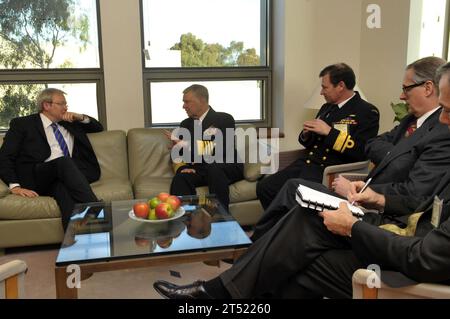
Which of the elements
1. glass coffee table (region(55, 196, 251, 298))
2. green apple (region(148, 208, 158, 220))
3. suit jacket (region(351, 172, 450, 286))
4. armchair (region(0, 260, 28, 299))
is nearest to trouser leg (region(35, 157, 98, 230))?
glass coffee table (region(55, 196, 251, 298))

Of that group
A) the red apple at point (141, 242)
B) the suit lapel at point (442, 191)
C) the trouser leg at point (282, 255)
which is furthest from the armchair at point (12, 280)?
the suit lapel at point (442, 191)

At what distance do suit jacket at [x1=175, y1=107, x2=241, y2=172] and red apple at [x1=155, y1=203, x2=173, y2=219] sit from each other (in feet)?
3.45

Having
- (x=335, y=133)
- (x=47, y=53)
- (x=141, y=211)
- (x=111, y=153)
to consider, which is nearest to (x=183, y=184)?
(x=111, y=153)

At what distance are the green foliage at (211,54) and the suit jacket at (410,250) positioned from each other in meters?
2.91

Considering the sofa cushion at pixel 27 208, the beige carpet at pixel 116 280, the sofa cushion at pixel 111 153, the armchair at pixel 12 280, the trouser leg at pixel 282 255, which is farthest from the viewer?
the sofa cushion at pixel 111 153

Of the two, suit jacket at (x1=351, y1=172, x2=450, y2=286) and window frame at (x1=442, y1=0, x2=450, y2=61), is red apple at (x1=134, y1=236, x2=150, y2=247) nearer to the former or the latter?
suit jacket at (x1=351, y1=172, x2=450, y2=286)

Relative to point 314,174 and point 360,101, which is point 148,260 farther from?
point 360,101

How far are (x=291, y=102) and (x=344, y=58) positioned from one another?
2.17 feet

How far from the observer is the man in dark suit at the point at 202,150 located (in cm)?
312

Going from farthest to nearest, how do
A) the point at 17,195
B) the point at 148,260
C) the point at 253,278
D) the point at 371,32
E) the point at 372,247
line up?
the point at 371,32, the point at 17,195, the point at 148,260, the point at 253,278, the point at 372,247

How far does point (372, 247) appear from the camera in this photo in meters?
1.51

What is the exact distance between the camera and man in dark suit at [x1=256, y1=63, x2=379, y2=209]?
303 centimetres

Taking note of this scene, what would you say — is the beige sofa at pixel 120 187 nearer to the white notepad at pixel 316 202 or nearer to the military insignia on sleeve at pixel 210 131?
the military insignia on sleeve at pixel 210 131
